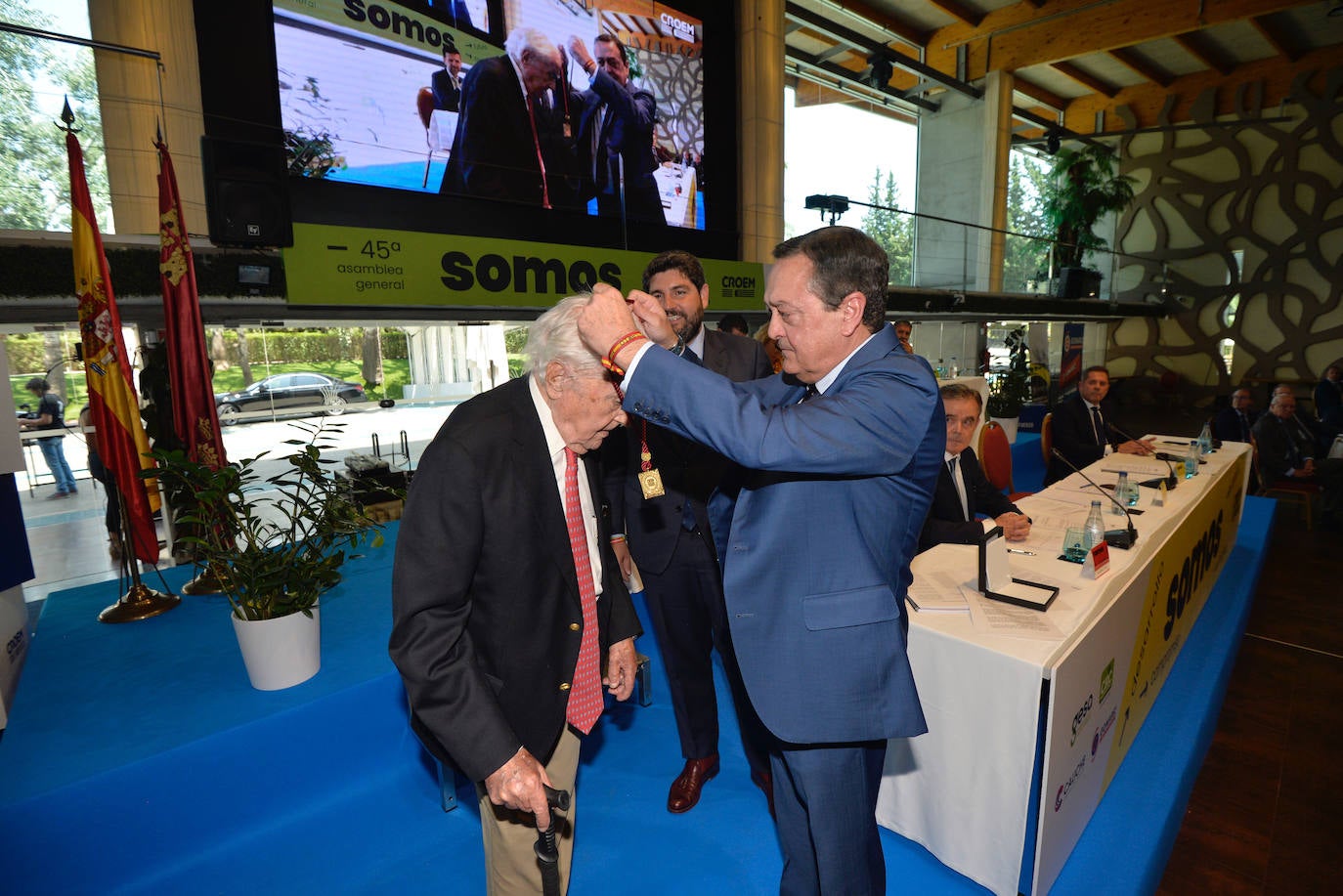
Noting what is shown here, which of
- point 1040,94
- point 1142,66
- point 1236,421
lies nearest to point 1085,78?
point 1040,94

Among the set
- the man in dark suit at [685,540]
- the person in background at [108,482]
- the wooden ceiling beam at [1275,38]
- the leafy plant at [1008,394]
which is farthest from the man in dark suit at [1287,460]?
the wooden ceiling beam at [1275,38]

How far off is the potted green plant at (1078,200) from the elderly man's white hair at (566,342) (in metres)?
16.0

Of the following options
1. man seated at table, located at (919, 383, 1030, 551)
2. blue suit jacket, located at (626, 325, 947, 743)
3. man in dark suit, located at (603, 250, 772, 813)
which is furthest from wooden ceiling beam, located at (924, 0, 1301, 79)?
blue suit jacket, located at (626, 325, 947, 743)

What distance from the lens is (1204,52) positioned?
13.8 meters

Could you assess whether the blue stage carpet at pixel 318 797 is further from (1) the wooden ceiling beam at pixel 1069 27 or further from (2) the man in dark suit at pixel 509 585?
(1) the wooden ceiling beam at pixel 1069 27

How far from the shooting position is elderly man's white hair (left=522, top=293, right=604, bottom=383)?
1312 mm

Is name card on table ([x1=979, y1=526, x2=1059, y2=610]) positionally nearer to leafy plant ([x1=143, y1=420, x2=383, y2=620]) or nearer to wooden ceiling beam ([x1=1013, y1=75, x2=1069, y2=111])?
leafy plant ([x1=143, y1=420, x2=383, y2=620])

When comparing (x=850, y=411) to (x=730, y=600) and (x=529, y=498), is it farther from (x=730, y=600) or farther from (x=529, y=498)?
(x=529, y=498)

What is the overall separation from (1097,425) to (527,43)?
6182 mm

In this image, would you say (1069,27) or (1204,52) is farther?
(1204,52)

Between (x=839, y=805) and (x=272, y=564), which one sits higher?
(x=272, y=564)

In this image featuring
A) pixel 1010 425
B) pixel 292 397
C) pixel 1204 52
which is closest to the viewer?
pixel 292 397

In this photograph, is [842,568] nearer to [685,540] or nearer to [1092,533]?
[685,540]

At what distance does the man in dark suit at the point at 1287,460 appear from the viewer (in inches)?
242
